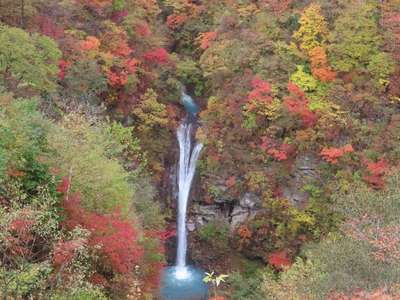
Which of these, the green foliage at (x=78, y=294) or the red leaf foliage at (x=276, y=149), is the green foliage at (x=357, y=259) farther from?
the green foliage at (x=78, y=294)

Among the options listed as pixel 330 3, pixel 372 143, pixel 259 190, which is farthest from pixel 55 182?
pixel 330 3

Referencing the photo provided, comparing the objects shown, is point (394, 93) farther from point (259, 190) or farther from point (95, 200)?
point (95, 200)

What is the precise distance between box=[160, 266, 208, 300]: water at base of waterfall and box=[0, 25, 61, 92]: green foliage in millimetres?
11941

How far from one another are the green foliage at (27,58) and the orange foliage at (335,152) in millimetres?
13868

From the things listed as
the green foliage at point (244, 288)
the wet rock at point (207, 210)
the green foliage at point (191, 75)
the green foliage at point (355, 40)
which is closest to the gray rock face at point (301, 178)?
the wet rock at point (207, 210)

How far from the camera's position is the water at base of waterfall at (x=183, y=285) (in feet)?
89.2

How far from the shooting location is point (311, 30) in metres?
29.5

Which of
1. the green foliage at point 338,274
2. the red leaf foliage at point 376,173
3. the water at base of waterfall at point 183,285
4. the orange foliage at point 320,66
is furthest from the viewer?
the orange foliage at point 320,66

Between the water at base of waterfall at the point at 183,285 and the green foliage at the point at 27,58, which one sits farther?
the water at base of waterfall at the point at 183,285

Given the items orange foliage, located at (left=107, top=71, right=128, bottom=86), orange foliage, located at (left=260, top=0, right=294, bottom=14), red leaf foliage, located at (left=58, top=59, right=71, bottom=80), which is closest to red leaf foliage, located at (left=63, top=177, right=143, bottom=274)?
red leaf foliage, located at (left=58, top=59, right=71, bottom=80)

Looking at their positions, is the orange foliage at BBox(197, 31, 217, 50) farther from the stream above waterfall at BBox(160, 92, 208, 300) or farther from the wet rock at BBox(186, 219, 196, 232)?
the wet rock at BBox(186, 219, 196, 232)

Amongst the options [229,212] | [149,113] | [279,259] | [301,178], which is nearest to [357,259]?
[279,259]

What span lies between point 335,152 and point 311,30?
7859 mm

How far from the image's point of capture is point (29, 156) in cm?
1537
